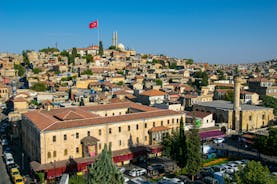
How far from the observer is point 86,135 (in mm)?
31062

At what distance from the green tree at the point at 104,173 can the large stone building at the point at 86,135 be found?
6.96m

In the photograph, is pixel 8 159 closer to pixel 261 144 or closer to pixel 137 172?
pixel 137 172

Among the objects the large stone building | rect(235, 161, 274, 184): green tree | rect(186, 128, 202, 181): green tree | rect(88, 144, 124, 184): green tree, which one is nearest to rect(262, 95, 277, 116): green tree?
the large stone building

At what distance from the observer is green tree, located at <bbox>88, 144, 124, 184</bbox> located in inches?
723

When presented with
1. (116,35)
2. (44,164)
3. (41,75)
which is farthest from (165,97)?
(116,35)

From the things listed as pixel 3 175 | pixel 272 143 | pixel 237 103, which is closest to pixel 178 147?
pixel 272 143

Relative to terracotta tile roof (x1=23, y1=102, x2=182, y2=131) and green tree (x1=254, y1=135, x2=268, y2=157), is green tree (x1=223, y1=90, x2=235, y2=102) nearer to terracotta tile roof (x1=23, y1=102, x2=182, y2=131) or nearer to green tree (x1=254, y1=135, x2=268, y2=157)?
terracotta tile roof (x1=23, y1=102, x2=182, y2=131)

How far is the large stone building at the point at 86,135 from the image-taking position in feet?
95.5

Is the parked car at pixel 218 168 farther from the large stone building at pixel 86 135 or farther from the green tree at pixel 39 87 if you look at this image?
the green tree at pixel 39 87

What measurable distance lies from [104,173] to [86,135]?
1294cm

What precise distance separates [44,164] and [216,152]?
18.8m

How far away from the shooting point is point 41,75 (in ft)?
285

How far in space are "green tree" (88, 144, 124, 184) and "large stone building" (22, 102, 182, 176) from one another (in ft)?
22.8

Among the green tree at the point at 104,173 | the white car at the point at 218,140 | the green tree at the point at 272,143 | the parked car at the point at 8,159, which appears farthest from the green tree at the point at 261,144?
the parked car at the point at 8,159
